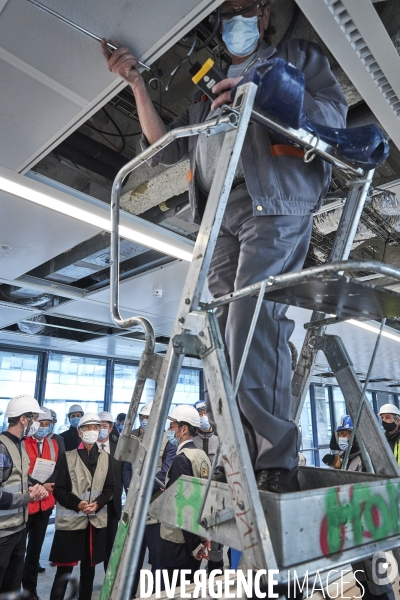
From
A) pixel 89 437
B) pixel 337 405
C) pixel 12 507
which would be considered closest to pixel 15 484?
pixel 12 507

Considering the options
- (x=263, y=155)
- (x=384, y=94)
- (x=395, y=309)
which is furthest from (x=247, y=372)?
(x=384, y=94)

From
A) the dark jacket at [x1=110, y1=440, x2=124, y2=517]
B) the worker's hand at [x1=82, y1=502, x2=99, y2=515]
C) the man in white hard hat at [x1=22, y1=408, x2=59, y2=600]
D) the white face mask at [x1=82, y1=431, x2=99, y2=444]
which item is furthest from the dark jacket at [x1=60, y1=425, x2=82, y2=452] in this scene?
the worker's hand at [x1=82, y1=502, x2=99, y2=515]

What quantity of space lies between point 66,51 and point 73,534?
3.82 meters

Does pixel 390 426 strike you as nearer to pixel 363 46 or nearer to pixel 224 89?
pixel 363 46

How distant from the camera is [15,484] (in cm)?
376

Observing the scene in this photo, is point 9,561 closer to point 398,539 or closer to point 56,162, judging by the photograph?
point 56,162

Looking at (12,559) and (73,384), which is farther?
(73,384)

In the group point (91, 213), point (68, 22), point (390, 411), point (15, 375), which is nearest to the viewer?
point (68, 22)

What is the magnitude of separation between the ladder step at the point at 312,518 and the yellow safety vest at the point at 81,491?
3.41 meters

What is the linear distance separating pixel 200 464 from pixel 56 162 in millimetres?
2688

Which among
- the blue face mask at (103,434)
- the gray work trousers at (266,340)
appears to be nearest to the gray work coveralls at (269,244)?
the gray work trousers at (266,340)

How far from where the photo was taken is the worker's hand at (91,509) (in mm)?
4047

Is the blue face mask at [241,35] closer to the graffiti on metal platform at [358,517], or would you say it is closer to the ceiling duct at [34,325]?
the graffiti on metal platform at [358,517]

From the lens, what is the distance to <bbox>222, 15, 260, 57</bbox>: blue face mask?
65.1 inches
